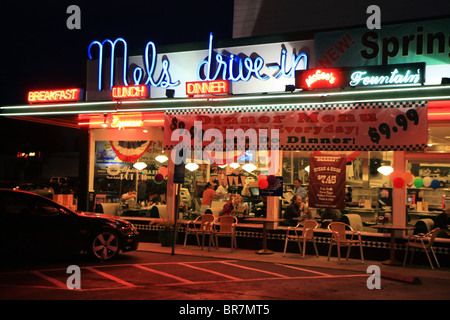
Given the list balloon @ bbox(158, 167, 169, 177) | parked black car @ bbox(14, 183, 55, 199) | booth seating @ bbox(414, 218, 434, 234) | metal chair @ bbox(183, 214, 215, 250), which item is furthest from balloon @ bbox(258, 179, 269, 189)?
parked black car @ bbox(14, 183, 55, 199)

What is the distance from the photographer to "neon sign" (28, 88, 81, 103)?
15.0 metres

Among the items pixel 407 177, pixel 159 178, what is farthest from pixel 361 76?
pixel 159 178

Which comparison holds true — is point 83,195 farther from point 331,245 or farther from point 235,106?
point 331,245

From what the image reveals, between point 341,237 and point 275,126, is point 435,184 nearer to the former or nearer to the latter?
point 341,237

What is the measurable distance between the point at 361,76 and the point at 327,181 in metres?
2.83

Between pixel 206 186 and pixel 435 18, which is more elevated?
pixel 435 18

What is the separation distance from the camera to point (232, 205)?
14500 mm

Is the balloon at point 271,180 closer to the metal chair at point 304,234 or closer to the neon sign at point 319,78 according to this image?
the metal chair at point 304,234

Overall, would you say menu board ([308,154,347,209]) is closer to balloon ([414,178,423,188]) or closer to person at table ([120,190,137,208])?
balloon ([414,178,423,188])

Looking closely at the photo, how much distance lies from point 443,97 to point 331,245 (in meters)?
4.16
